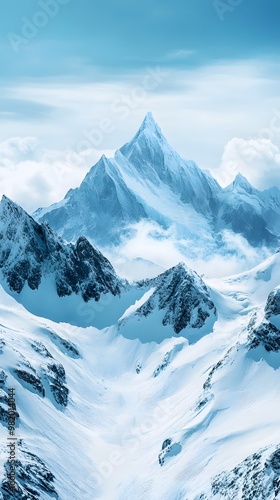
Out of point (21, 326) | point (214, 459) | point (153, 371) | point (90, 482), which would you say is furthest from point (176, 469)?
point (21, 326)

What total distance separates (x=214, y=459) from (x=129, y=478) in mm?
21534

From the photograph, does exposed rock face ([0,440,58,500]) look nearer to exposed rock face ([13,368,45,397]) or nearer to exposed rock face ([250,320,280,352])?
exposed rock face ([13,368,45,397])

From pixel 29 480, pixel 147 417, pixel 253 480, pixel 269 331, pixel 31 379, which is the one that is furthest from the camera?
pixel 147 417

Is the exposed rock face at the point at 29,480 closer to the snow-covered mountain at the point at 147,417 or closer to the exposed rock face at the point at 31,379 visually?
the snow-covered mountain at the point at 147,417

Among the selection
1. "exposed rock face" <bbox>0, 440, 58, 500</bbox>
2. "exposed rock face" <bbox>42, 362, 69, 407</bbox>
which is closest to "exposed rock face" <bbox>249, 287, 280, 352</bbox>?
"exposed rock face" <bbox>42, 362, 69, 407</bbox>

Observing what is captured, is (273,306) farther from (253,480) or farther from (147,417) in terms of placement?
(253,480)

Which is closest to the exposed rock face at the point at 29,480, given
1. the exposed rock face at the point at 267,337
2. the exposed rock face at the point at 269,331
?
the exposed rock face at the point at 267,337

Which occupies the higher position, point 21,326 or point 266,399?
point 21,326

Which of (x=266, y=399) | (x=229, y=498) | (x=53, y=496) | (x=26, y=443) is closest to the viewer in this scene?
(x=229, y=498)

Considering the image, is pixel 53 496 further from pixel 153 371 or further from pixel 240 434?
pixel 153 371

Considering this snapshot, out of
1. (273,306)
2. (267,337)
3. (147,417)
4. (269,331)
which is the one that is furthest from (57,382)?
(273,306)

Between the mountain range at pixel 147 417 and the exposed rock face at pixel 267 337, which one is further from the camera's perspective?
the exposed rock face at pixel 267 337

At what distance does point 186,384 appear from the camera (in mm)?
172250

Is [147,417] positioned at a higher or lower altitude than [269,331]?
higher
